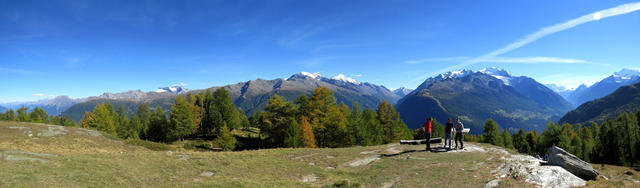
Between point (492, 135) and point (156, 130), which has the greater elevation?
point (156, 130)

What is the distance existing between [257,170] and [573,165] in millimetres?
21695

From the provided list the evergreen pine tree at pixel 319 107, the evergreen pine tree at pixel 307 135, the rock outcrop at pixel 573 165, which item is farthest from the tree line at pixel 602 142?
the rock outcrop at pixel 573 165

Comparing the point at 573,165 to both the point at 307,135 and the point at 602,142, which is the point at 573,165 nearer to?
the point at 307,135

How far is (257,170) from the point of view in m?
20.2

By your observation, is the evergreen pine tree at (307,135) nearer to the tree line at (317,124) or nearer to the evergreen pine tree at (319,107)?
the tree line at (317,124)

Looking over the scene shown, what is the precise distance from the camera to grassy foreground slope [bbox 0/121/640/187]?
14461 millimetres

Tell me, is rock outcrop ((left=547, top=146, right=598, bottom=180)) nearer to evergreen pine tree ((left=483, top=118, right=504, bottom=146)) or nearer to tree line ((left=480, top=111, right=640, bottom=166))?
tree line ((left=480, top=111, right=640, bottom=166))

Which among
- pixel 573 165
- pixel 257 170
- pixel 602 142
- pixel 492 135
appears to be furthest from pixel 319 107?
pixel 602 142

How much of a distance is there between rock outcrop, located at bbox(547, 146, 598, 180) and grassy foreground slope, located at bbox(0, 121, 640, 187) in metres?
0.81

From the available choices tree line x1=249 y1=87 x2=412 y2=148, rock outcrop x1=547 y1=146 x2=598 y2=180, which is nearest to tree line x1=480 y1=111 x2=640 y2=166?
tree line x1=249 y1=87 x2=412 y2=148

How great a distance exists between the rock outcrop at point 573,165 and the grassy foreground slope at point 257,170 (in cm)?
81

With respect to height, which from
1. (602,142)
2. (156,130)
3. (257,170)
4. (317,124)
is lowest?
(602,142)

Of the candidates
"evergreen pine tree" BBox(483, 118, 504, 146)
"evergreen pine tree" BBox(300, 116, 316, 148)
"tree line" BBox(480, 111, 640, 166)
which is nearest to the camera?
"evergreen pine tree" BBox(300, 116, 316, 148)

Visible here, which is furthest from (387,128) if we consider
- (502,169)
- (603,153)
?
(603,153)
